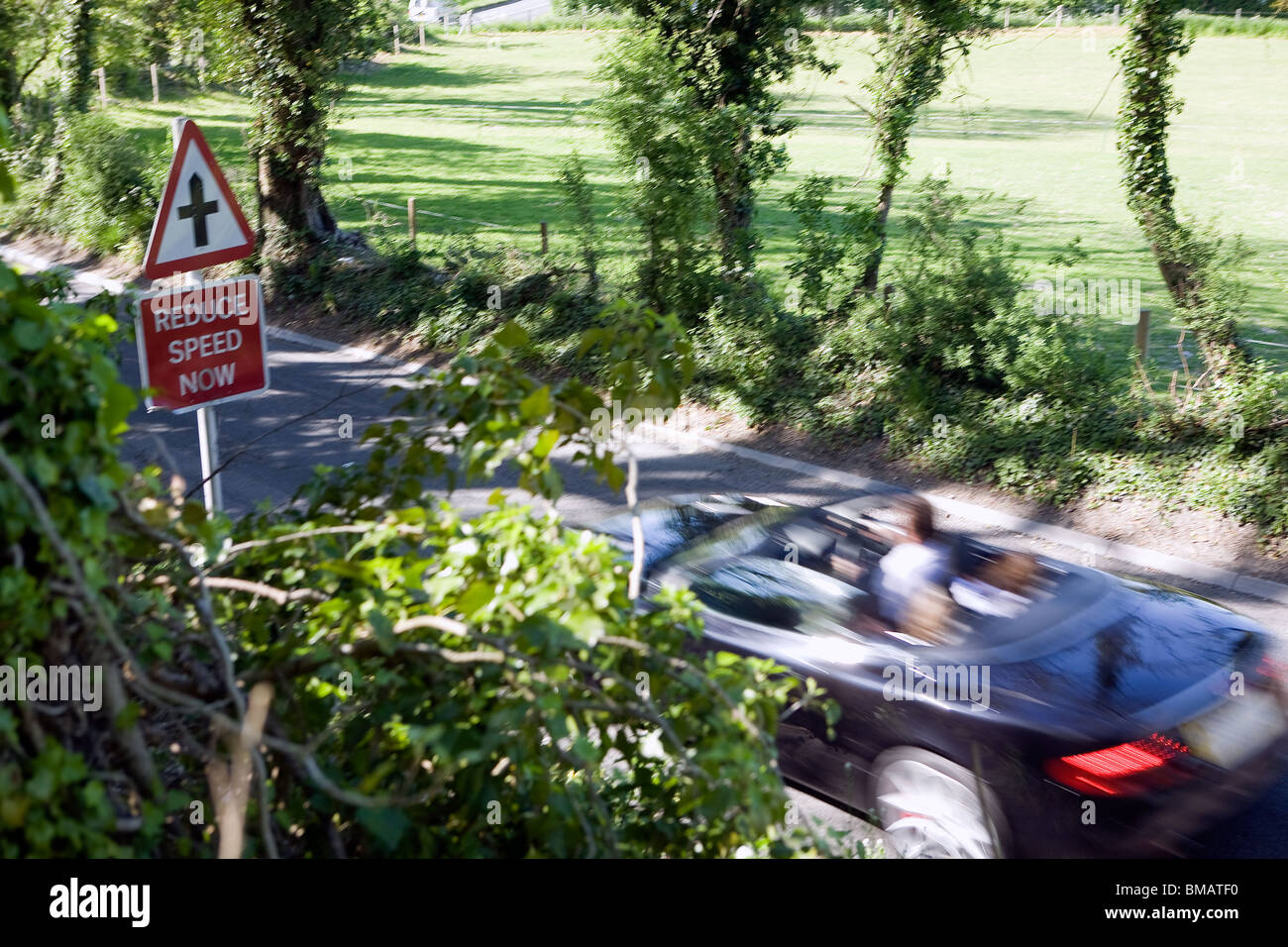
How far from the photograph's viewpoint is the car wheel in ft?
16.8

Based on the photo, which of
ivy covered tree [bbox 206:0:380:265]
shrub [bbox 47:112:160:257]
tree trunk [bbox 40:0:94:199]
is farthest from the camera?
tree trunk [bbox 40:0:94:199]

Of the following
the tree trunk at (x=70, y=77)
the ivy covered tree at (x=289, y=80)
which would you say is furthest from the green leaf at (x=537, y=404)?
the tree trunk at (x=70, y=77)

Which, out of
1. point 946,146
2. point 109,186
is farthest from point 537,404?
point 946,146

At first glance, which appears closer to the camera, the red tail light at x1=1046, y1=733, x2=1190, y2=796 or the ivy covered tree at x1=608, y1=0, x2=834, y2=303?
the red tail light at x1=1046, y1=733, x2=1190, y2=796

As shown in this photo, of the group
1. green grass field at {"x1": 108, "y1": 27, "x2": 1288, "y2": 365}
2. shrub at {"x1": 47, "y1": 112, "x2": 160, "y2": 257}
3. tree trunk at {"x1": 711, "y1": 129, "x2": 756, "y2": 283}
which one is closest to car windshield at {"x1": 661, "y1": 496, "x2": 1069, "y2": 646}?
tree trunk at {"x1": 711, "y1": 129, "x2": 756, "y2": 283}

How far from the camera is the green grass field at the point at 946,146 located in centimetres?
2316

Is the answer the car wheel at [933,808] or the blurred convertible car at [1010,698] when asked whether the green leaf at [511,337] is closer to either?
the blurred convertible car at [1010,698]

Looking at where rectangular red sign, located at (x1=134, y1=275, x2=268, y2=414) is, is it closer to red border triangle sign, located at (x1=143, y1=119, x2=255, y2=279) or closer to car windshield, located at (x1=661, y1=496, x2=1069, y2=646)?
red border triangle sign, located at (x1=143, y1=119, x2=255, y2=279)

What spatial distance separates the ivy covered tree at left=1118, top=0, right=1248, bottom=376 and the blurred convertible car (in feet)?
20.0

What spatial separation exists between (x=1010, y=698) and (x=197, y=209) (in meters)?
4.56

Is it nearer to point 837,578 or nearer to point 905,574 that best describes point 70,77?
point 837,578

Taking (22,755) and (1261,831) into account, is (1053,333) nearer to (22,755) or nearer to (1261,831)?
(1261,831)

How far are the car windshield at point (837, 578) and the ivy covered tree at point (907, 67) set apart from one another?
8276mm
